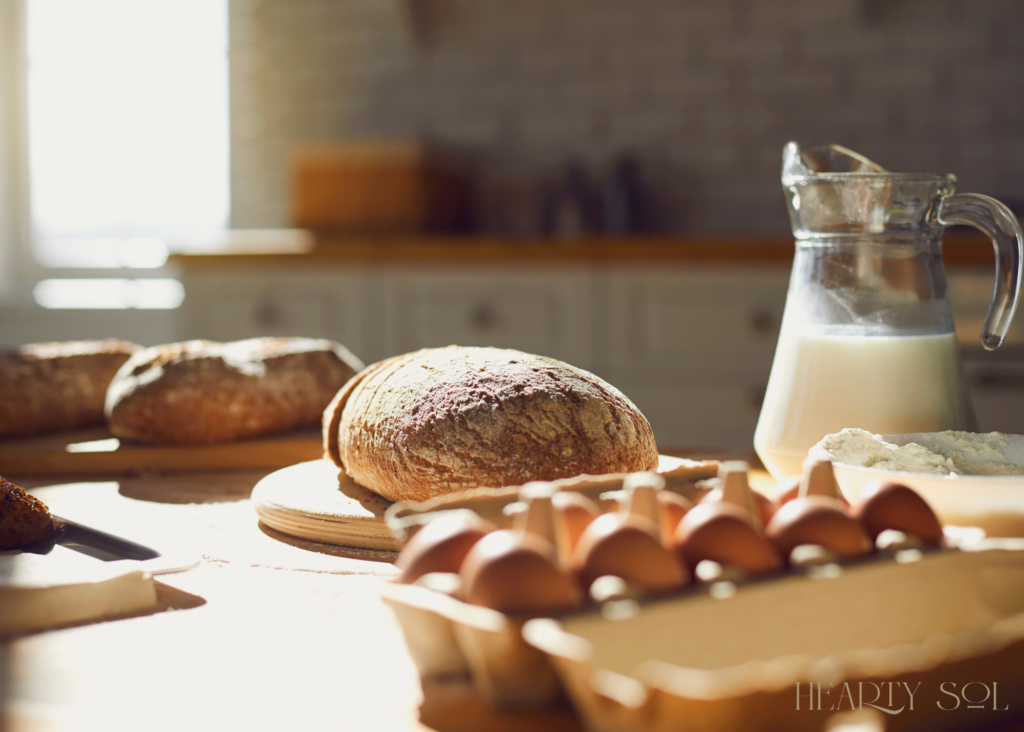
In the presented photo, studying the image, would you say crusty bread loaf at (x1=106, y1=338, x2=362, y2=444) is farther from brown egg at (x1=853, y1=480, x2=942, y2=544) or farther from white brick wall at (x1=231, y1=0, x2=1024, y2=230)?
white brick wall at (x1=231, y1=0, x2=1024, y2=230)

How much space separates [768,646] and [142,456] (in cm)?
85

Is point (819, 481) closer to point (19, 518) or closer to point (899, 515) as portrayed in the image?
point (899, 515)

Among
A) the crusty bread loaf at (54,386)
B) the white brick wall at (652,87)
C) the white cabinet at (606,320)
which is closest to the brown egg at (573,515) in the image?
the crusty bread loaf at (54,386)

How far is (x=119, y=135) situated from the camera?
143 inches

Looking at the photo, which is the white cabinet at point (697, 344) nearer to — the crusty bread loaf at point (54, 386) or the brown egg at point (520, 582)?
the crusty bread loaf at point (54, 386)

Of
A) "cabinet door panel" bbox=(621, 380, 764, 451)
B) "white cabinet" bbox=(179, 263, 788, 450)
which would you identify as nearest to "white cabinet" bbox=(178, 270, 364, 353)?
"white cabinet" bbox=(179, 263, 788, 450)

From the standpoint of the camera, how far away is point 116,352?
4.46ft

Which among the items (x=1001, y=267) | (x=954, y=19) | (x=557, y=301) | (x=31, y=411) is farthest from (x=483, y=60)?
(x=1001, y=267)

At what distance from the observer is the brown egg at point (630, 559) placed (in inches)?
13.4

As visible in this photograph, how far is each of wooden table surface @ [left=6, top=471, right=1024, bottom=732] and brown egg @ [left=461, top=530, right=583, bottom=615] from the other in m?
0.05

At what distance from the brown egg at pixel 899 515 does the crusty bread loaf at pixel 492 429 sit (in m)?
0.28

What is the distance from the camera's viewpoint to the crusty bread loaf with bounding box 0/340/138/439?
1.15 meters

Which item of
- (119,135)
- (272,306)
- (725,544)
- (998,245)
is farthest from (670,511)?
(119,135)

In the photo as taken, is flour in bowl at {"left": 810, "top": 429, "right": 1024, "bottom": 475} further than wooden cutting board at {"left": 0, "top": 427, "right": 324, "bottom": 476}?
No
